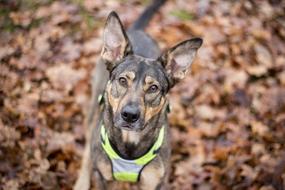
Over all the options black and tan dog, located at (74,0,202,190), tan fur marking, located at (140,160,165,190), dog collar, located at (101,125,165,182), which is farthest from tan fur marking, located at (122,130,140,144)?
tan fur marking, located at (140,160,165,190)

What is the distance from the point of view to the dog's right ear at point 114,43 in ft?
17.3

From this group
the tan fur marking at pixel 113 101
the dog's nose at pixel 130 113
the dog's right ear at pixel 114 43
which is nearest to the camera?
the dog's nose at pixel 130 113

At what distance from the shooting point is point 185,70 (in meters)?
5.49

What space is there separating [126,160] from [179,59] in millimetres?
1220

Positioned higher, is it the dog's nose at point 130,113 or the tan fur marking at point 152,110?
the dog's nose at point 130,113

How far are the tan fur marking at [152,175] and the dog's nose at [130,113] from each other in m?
0.88

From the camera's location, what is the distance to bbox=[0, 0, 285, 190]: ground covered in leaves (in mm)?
6469

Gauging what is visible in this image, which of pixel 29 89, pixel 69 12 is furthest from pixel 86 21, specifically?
pixel 29 89

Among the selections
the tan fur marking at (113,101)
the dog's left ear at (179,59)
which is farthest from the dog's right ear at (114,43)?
the dog's left ear at (179,59)

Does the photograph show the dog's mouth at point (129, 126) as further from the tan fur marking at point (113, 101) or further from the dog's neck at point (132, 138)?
the dog's neck at point (132, 138)

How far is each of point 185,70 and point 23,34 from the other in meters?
3.68

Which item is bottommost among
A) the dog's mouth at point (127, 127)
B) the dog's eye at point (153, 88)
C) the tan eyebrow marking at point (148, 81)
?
the dog's mouth at point (127, 127)

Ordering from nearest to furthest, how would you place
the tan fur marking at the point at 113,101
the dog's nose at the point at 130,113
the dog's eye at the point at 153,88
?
the dog's nose at the point at 130,113
the tan fur marking at the point at 113,101
the dog's eye at the point at 153,88

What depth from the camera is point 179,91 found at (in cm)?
773
